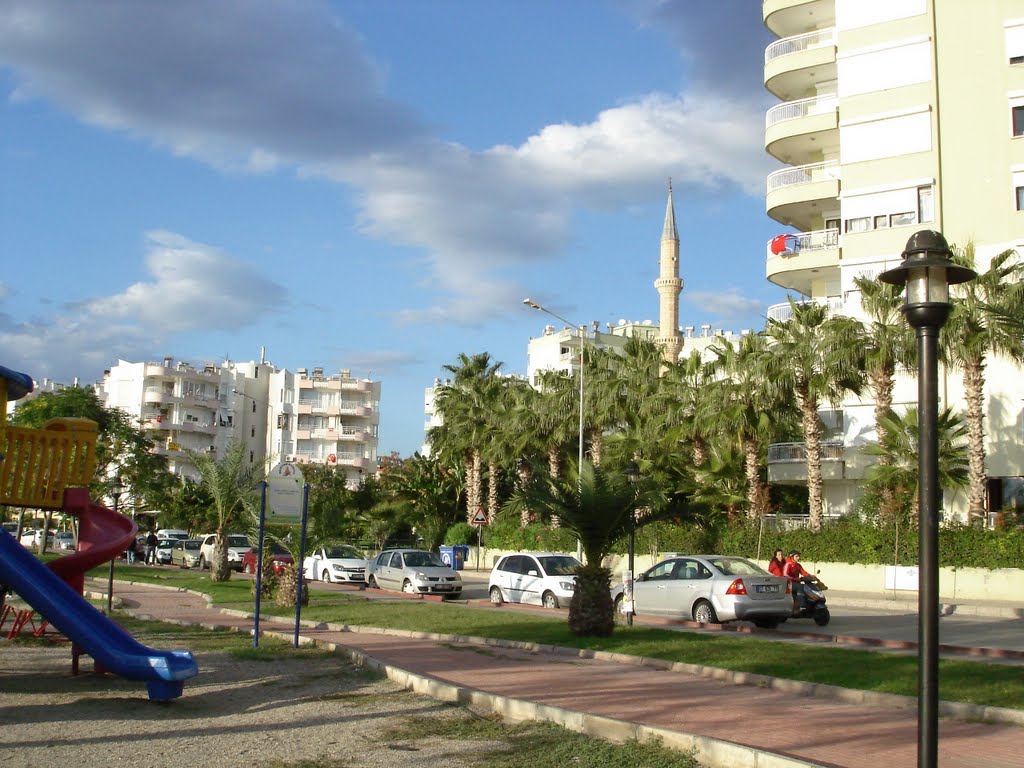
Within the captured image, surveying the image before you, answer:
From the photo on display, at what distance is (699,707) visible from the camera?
10.8 m

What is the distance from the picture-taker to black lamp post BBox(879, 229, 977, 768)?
19.2 ft

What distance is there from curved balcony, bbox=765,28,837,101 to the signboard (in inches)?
1467

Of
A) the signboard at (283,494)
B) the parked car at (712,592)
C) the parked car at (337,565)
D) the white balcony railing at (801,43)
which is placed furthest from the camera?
the white balcony railing at (801,43)

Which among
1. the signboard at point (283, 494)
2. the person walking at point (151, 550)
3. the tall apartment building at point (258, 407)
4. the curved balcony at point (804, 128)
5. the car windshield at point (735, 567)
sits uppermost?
the curved balcony at point (804, 128)

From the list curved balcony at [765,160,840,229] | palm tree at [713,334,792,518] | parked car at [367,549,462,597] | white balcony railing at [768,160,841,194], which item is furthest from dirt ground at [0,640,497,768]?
white balcony railing at [768,160,841,194]

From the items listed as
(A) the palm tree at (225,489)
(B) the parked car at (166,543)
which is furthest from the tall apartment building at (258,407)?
(A) the palm tree at (225,489)

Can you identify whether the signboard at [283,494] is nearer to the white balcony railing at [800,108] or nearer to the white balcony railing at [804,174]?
the white balcony railing at [804,174]

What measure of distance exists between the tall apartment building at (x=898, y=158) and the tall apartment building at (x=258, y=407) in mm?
67833

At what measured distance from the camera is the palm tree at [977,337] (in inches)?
1196

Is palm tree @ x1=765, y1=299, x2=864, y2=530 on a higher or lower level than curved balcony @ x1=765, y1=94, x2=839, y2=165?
lower

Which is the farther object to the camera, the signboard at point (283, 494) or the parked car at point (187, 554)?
the parked car at point (187, 554)

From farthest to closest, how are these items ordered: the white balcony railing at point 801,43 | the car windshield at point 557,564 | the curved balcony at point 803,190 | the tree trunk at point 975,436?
the white balcony railing at point 801,43 → the curved balcony at point 803,190 → the tree trunk at point 975,436 → the car windshield at point 557,564

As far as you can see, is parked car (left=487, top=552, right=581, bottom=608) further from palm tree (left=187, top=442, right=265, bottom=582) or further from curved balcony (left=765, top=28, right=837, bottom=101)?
curved balcony (left=765, top=28, right=837, bottom=101)

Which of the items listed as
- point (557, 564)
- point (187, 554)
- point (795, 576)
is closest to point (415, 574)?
point (557, 564)
